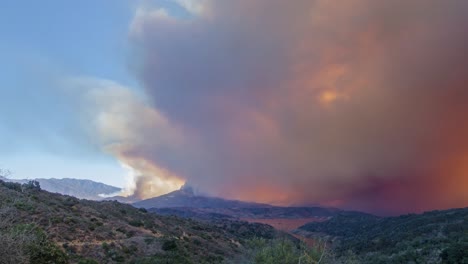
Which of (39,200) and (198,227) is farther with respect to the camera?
(198,227)

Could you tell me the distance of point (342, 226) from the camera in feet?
494

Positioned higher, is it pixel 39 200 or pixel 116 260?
pixel 39 200

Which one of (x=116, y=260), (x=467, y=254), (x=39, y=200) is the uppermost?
(x=39, y=200)

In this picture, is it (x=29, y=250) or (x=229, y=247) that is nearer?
(x=29, y=250)

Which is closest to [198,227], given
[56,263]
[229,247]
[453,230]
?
[229,247]

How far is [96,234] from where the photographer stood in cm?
5047

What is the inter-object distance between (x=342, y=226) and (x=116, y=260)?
125 metres

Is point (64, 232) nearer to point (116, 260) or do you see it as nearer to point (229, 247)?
point (116, 260)

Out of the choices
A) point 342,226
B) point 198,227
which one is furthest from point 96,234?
point 342,226

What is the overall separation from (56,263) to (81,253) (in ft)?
42.1

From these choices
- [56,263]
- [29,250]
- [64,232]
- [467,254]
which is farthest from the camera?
[64,232]

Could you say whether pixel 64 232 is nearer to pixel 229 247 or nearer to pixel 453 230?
pixel 229 247

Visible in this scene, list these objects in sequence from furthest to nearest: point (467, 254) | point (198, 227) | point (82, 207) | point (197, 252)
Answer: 1. point (198, 227)
2. point (82, 207)
3. point (197, 252)
4. point (467, 254)

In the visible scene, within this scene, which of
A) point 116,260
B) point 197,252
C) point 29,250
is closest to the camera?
point 29,250
